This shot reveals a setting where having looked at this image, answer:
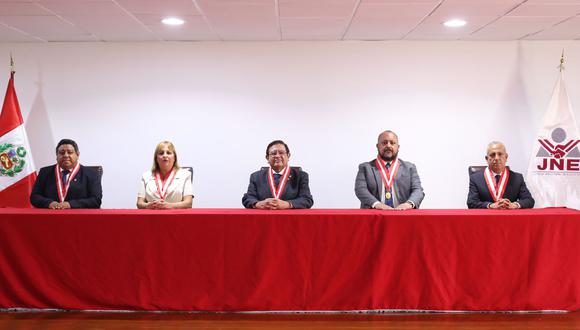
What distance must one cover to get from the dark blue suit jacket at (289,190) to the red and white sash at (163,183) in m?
0.58

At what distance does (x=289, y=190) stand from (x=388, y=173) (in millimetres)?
806

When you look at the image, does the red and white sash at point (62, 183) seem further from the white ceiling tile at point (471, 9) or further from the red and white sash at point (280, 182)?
the white ceiling tile at point (471, 9)

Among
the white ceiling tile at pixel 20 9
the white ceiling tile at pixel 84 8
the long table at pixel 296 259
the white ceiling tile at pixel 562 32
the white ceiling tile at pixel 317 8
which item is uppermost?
the white ceiling tile at pixel 562 32

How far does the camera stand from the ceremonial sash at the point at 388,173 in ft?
14.1

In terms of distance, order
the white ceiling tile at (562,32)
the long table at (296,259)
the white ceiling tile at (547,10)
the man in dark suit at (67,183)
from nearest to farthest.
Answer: the long table at (296,259) < the man in dark suit at (67,183) < the white ceiling tile at (547,10) < the white ceiling tile at (562,32)

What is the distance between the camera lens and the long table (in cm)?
329

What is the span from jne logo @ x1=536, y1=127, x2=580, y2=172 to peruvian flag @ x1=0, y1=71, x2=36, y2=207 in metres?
5.43

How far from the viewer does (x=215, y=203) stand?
247 inches

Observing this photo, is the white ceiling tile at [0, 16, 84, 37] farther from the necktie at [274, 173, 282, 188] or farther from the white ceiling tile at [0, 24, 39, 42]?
the necktie at [274, 173, 282, 188]

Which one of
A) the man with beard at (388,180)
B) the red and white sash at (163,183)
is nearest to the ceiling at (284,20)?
the man with beard at (388,180)

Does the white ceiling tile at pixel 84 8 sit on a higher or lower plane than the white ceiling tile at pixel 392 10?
lower

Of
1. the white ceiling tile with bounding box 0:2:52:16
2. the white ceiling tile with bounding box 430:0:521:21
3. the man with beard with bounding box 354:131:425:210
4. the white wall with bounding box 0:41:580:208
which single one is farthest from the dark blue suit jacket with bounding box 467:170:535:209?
the white ceiling tile with bounding box 0:2:52:16

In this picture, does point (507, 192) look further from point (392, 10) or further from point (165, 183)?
point (165, 183)

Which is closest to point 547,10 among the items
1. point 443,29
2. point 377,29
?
point 443,29
